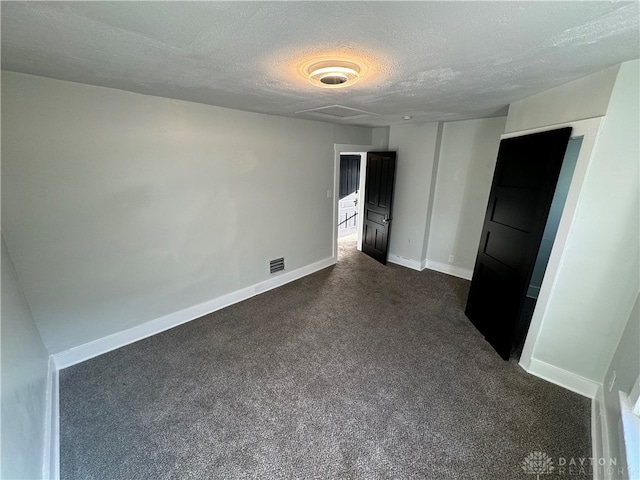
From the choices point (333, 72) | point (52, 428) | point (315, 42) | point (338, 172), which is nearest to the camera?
point (315, 42)

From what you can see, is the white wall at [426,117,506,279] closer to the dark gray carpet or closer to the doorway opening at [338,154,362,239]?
the dark gray carpet

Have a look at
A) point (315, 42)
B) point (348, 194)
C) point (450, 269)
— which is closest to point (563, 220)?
point (315, 42)

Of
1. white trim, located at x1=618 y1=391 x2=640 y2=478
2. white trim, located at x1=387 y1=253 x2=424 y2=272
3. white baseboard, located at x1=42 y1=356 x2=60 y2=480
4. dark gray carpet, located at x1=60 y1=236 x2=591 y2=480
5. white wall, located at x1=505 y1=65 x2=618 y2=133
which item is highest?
white wall, located at x1=505 y1=65 x2=618 y2=133

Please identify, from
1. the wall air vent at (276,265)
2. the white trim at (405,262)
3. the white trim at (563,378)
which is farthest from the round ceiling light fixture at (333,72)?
the white trim at (405,262)

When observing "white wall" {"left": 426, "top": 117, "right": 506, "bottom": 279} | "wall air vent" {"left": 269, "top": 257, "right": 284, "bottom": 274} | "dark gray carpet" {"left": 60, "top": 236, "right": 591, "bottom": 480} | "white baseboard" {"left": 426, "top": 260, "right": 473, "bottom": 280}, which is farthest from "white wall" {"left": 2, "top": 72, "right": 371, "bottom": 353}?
"white baseboard" {"left": 426, "top": 260, "right": 473, "bottom": 280}

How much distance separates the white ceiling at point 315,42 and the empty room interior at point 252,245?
0.05 ft

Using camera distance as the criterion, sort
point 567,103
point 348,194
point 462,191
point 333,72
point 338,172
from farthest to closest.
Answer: point 348,194 < point 338,172 < point 462,191 < point 567,103 < point 333,72

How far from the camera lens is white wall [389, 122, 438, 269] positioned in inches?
163

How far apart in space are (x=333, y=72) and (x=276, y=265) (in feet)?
9.18

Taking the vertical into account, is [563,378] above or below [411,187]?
below

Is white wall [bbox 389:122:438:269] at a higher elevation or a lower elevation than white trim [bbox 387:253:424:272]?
higher

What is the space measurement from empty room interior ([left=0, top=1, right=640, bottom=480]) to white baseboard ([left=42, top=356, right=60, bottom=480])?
0.03 meters

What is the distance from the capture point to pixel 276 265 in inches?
152

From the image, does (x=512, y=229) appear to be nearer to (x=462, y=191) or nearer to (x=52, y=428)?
(x=462, y=191)
